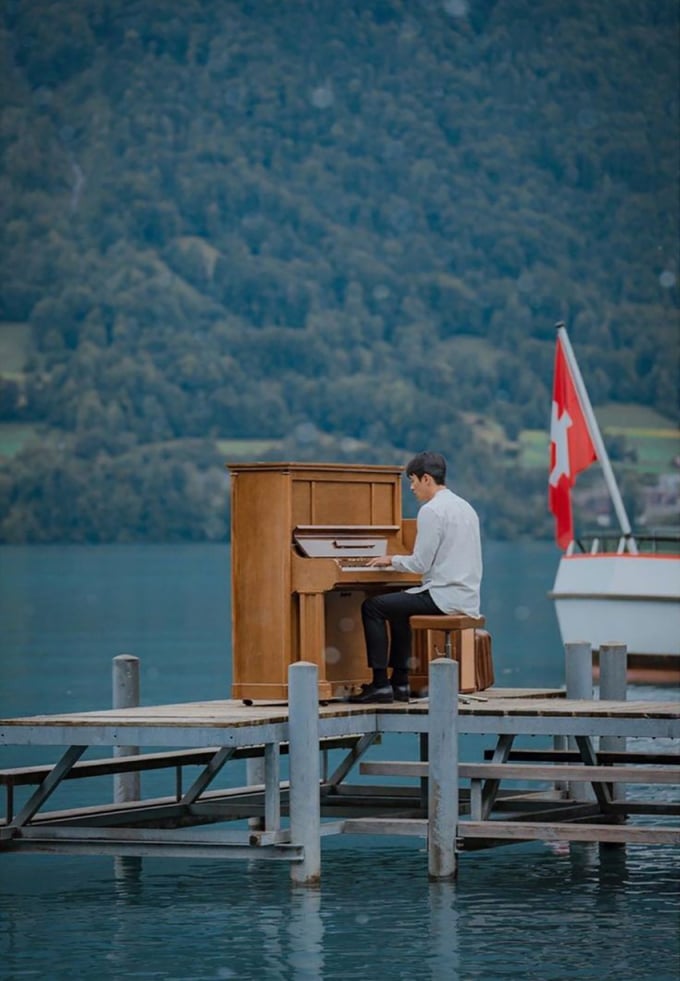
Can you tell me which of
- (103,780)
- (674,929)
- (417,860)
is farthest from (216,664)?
(674,929)

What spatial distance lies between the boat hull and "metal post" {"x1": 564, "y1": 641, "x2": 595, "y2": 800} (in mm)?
24302

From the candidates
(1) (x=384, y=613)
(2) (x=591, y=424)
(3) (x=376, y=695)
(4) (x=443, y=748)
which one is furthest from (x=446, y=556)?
(2) (x=591, y=424)

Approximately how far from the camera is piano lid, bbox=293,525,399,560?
15.5 meters

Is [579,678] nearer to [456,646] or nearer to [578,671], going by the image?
[578,671]

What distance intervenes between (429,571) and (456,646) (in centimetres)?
70

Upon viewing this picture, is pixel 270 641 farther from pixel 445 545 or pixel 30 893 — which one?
pixel 30 893

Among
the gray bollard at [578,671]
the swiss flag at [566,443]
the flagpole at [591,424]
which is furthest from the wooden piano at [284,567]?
the swiss flag at [566,443]

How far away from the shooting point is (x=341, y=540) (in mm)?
15750

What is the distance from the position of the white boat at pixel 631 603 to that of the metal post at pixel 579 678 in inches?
934

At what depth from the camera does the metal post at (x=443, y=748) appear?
48.1 feet

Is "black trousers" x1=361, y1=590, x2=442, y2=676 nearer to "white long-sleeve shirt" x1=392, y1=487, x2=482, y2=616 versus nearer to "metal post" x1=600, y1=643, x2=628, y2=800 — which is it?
"white long-sleeve shirt" x1=392, y1=487, x2=482, y2=616

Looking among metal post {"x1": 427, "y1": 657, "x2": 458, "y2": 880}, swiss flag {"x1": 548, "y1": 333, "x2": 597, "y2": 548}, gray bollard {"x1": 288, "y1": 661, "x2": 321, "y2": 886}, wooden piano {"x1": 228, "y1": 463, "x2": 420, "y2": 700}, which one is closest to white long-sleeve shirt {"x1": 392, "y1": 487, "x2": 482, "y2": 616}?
wooden piano {"x1": 228, "y1": 463, "x2": 420, "y2": 700}

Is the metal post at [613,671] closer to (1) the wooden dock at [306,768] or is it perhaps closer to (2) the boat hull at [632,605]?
(1) the wooden dock at [306,768]

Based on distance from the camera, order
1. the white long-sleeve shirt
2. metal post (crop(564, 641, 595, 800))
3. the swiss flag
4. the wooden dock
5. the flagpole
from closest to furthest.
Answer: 1. the wooden dock
2. the white long-sleeve shirt
3. metal post (crop(564, 641, 595, 800))
4. the flagpole
5. the swiss flag
